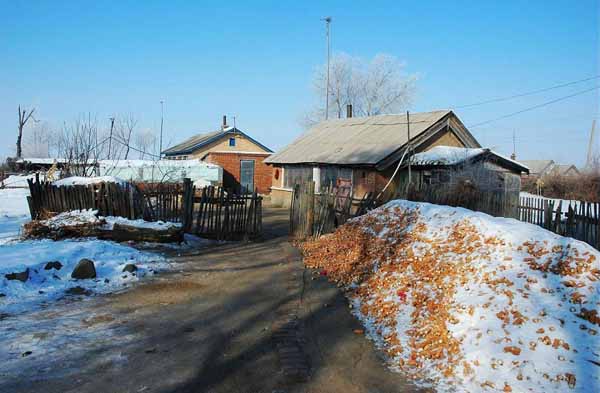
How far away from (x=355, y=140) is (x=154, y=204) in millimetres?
13335

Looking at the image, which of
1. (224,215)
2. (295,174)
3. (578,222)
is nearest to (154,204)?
(224,215)

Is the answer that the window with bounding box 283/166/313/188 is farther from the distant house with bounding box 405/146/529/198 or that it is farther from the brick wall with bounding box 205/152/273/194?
the brick wall with bounding box 205/152/273/194

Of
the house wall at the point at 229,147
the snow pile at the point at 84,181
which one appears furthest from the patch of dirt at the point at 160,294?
the house wall at the point at 229,147

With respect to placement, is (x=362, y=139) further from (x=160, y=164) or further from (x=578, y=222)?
(x=160, y=164)

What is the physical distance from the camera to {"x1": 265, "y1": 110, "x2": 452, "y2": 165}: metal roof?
2126 cm

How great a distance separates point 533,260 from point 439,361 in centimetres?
201

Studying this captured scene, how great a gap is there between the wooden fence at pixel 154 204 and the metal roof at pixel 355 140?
318 inches

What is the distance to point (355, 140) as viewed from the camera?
2445 centimetres

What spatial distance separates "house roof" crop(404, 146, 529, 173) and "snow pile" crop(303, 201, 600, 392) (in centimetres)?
1096

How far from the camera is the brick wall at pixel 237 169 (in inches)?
1463

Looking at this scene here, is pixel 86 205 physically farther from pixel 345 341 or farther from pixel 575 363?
pixel 575 363

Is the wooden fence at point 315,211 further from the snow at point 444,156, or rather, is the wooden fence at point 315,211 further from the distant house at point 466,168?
the snow at point 444,156

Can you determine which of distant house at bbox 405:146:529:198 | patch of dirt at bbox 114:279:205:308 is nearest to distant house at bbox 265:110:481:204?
distant house at bbox 405:146:529:198

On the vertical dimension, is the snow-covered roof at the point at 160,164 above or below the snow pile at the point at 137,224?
above
